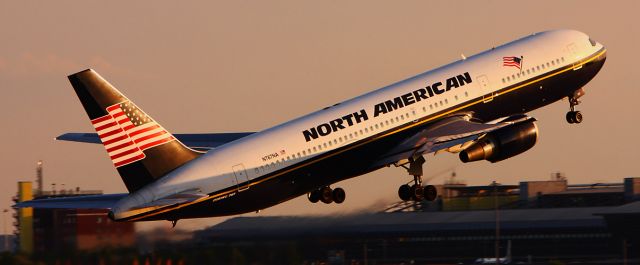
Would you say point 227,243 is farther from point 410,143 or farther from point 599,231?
point 599,231

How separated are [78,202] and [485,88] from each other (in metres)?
19.3

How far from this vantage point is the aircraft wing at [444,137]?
5850cm

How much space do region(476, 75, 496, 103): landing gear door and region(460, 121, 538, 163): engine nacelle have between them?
329 cm

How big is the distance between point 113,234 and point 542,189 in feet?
189

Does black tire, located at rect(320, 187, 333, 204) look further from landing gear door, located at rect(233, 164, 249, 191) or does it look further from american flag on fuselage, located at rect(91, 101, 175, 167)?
american flag on fuselage, located at rect(91, 101, 175, 167)

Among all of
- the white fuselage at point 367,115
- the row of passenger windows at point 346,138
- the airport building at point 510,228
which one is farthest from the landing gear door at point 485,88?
the airport building at point 510,228

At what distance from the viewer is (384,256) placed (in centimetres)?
9688

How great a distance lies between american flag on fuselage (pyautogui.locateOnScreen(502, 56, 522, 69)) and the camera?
6400 cm

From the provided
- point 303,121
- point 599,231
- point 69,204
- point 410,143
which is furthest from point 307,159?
point 599,231

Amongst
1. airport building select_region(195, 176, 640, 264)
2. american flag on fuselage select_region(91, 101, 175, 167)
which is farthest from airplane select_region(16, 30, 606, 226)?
airport building select_region(195, 176, 640, 264)

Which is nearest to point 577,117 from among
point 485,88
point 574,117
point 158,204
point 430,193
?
point 574,117

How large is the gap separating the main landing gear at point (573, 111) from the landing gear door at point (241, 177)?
21373mm

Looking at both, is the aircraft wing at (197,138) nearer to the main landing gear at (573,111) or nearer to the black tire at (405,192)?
the black tire at (405,192)

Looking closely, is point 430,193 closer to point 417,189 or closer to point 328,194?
point 417,189
